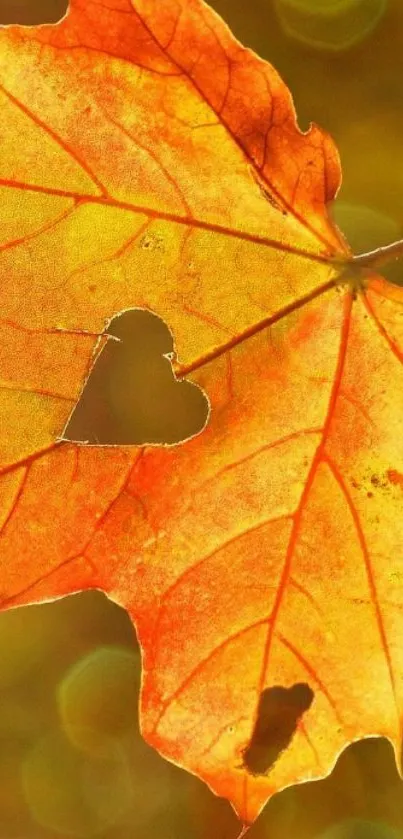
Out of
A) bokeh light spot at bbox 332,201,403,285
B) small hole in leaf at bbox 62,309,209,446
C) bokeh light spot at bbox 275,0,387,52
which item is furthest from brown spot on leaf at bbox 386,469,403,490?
bokeh light spot at bbox 275,0,387,52

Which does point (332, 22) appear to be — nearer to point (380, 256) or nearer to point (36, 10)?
point (36, 10)

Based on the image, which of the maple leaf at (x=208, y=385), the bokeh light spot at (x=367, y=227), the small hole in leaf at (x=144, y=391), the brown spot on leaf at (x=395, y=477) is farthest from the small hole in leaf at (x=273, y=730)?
the bokeh light spot at (x=367, y=227)

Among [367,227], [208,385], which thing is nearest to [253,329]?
[208,385]

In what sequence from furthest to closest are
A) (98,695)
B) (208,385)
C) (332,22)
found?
(98,695)
(332,22)
(208,385)

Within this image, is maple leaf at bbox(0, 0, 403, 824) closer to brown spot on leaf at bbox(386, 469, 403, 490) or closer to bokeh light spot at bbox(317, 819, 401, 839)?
brown spot on leaf at bbox(386, 469, 403, 490)

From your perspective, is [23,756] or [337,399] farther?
[23,756]

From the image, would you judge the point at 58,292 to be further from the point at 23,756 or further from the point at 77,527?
the point at 23,756

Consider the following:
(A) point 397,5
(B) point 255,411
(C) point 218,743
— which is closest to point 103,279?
(B) point 255,411
